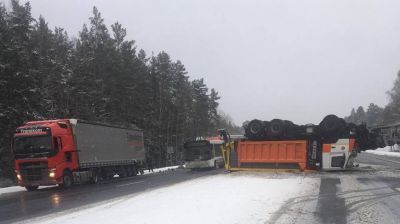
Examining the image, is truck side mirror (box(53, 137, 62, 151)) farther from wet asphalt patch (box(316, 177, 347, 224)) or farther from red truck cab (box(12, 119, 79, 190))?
wet asphalt patch (box(316, 177, 347, 224))

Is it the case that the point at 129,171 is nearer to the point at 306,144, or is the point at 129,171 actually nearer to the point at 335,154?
the point at 306,144

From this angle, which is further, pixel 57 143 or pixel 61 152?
pixel 61 152

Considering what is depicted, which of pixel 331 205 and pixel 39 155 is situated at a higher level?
pixel 39 155

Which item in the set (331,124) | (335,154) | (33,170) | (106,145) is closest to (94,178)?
(106,145)

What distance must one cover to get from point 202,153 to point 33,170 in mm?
18131

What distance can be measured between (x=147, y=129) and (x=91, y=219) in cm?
5294

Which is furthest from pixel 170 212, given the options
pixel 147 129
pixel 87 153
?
pixel 147 129

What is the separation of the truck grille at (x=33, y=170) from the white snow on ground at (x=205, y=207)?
36.6 ft

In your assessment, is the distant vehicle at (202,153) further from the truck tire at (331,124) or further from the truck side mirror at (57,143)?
the truck tire at (331,124)

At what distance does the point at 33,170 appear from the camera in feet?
83.1

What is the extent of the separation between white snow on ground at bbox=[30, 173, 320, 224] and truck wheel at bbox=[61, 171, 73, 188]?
37.3 ft

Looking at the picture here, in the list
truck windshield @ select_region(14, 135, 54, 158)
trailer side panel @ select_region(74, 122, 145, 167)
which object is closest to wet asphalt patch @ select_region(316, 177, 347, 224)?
truck windshield @ select_region(14, 135, 54, 158)

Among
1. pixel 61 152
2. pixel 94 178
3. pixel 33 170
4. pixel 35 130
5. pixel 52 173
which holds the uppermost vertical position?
pixel 35 130

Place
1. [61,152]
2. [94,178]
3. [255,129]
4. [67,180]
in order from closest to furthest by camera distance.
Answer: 1. [255,129]
2. [61,152]
3. [67,180]
4. [94,178]
